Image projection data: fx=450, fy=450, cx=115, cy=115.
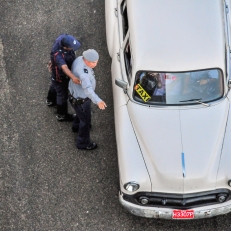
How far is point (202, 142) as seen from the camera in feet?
18.4

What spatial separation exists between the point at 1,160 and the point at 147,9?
3.08 metres

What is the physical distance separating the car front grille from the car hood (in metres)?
0.07

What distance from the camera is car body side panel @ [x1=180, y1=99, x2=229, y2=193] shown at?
5383 millimetres

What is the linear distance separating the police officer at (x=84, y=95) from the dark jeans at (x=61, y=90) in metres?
0.28

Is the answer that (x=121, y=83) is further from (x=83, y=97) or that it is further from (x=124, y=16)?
(x=124, y=16)

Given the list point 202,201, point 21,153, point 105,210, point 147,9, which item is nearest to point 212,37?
point 147,9

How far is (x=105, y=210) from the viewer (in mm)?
6246

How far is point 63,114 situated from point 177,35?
2220 mm

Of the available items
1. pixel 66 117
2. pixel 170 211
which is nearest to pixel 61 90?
pixel 66 117

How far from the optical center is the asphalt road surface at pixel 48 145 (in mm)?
6180

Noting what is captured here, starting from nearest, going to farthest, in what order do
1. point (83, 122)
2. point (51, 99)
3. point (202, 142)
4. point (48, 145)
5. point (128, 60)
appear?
1. point (202, 142)
2. point (128, 60)
3. point (83, 122)
4. point (48, 145)
5. point (51, 99)

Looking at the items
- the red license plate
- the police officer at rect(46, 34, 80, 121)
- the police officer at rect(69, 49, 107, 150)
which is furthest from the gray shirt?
the red license plate

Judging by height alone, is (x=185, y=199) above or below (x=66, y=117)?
below

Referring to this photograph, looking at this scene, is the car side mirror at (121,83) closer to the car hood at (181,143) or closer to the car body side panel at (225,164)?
the car hood at (181,143)
